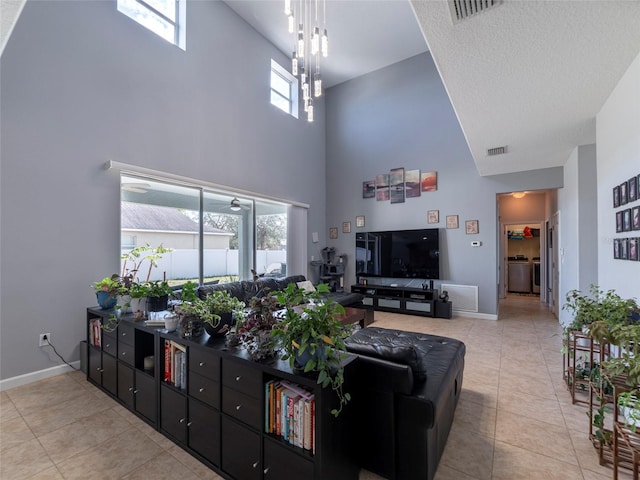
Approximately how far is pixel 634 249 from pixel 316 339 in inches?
94.3

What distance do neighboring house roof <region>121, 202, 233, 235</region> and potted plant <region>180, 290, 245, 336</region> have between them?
7.57 ft

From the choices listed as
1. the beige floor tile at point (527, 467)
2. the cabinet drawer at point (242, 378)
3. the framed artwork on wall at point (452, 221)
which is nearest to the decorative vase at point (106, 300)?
the cabinet drawer at point (242, 378)

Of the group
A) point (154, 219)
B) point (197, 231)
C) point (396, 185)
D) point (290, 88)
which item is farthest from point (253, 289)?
point (290, 88)

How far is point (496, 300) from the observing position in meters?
5.12

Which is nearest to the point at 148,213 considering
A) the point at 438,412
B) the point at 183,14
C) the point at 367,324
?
the point at 183,14

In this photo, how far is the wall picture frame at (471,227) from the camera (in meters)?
5.31

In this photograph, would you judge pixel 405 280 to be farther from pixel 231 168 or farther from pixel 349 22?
pixel 349 22

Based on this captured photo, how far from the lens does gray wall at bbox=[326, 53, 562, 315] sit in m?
5.21

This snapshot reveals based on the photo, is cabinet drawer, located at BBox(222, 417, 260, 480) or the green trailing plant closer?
cabinet drawer, located at BBox(222, 417, 260, 480)

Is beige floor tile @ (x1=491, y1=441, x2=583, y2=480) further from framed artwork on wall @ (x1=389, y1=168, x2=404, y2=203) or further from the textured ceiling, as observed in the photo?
framed artwork on wall @ (x1=389, y1=168, x2=404, y2=203)

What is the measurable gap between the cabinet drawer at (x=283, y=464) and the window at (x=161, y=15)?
4.80 meters

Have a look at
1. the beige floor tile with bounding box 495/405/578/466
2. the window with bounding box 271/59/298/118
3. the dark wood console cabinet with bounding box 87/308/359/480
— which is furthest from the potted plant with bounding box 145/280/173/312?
the window with bounding box 271/59/298/118

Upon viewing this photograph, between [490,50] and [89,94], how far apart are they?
389 centimetres

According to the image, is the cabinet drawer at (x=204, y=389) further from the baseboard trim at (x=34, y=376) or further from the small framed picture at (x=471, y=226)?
the small framed picture at (x=471, y=226)
